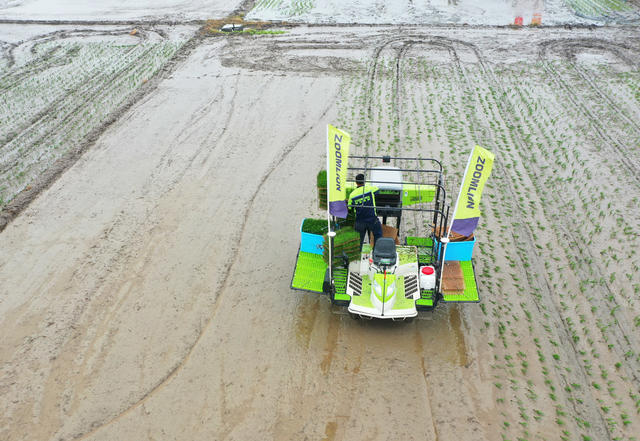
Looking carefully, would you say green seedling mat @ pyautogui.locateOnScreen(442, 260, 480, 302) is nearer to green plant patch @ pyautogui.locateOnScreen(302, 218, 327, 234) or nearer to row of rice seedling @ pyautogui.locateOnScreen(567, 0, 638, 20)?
green plant patch @ pyautogui.locateOnScreen(302, 218, 327, 234)

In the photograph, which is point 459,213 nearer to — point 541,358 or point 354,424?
point 541,358

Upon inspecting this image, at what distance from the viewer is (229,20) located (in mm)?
24125

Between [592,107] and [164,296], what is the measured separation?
46.0 ft

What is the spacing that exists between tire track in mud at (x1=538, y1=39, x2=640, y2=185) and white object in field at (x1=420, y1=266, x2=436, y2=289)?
703 cm

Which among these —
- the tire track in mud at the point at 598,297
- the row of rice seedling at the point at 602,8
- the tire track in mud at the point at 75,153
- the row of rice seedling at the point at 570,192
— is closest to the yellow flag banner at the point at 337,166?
the row of rice seedling at the point at 570,192

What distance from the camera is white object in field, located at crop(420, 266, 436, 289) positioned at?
23.4 feet

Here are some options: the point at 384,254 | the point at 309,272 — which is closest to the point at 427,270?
the point at 384,254

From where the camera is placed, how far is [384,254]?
6766mm

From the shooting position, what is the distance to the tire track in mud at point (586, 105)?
11.6m

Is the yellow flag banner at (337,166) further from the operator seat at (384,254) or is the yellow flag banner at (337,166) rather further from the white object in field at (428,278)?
the white object in field at (428,278)

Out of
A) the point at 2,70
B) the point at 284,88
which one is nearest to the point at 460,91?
the point at 284,88

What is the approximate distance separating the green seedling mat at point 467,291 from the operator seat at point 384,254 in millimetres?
1071

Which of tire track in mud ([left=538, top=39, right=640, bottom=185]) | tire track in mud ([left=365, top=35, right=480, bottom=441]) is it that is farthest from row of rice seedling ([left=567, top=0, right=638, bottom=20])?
tire track in mud ([left=365, top=35, right=480, bottom=441])

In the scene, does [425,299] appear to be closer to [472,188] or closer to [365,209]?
[365,209]
